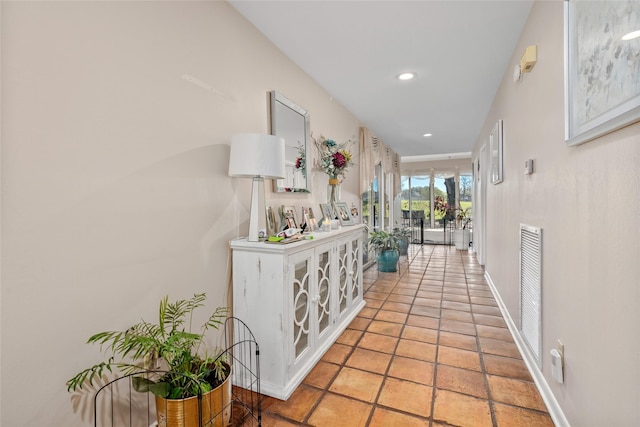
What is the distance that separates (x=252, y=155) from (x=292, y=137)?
92cm

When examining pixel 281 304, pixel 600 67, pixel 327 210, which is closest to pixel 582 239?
pixel 600 67

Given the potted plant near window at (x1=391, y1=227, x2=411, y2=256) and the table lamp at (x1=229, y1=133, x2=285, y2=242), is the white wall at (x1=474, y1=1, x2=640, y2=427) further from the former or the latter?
the potted plant near window at (x1=391, y1=227, x2=411, y2=256)

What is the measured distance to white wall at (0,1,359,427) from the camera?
98cm

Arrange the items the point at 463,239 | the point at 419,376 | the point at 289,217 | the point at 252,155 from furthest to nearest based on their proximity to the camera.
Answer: the point at 463,239, the point at 289,217, the point at 419,376, the point at 252,155

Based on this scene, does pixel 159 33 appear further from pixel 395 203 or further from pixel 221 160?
pixel 395 203

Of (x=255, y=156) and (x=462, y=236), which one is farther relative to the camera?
(x=462, y=236)

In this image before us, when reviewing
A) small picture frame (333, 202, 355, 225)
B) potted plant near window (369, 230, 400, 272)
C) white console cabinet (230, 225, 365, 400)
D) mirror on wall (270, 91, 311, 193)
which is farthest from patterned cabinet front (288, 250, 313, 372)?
potted plant near window (369, 230, 400, 272)

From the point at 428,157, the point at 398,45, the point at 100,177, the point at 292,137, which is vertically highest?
the point at 428,157

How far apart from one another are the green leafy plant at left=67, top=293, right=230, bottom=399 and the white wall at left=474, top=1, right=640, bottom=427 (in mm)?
1441

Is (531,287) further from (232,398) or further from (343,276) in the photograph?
(232,398)

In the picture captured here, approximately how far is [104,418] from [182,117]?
4.59 feet

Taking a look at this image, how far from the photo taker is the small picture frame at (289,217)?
88.4 inches

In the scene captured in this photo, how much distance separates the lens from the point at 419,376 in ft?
6.24

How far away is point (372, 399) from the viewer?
66.4 inches
